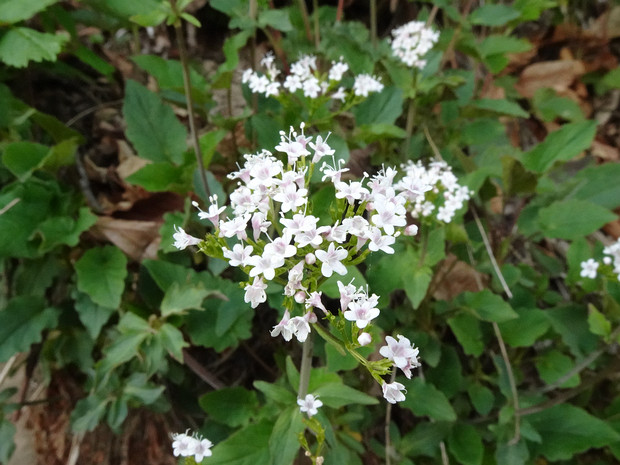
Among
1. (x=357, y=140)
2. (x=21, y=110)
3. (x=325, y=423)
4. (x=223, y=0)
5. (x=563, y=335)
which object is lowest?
(x=325, y=423)

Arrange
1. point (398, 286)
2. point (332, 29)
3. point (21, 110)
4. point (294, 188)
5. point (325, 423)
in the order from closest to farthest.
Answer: point (294, 188), point (325, 423), point (398, 286), point (21, 110), point (332, 29)

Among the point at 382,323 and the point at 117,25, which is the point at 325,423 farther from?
the point at 117,25

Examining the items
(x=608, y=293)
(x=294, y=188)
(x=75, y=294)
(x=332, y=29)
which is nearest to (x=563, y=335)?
(x=608, y=293)

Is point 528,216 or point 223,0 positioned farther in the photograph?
point 528,216

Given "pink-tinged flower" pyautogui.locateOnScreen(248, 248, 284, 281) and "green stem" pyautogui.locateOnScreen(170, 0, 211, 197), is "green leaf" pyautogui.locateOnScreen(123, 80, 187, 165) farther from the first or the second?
"pink-tinged flower" pyautogui.locateOnScreen(248, 248, 284, 281)

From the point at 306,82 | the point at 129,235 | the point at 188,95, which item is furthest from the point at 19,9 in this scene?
the point at 306,82

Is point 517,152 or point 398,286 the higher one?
point 517,152

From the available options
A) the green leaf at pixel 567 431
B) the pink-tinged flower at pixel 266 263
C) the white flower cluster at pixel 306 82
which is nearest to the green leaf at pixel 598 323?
the green leaf at pixel 567 431

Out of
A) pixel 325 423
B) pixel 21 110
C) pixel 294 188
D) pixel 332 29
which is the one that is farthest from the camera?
pixel 332 29
